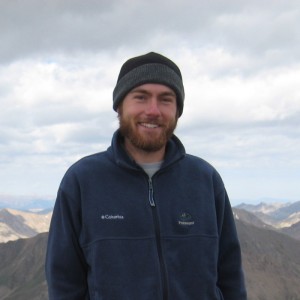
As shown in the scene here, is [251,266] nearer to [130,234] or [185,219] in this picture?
[185,219]

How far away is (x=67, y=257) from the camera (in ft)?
12.2

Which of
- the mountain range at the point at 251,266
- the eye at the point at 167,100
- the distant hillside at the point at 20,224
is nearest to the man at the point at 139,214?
the eye at the point at 167,100

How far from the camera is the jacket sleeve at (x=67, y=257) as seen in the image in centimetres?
373

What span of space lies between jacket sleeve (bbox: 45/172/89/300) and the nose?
2.55ft

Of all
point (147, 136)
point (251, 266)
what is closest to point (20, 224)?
point (251, 266)

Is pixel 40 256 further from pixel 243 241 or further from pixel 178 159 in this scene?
pixel 178 159

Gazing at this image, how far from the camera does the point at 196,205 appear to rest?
3906 millimetres

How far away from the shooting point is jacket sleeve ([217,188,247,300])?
163 inches

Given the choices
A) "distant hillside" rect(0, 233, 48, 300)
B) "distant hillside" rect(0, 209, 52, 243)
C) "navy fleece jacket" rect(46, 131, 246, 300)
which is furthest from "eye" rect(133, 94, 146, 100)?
"distant hillside" rect(0, 209, 52, 243)

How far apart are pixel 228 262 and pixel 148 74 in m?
1.65

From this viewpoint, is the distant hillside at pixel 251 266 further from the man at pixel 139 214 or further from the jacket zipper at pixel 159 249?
the jacket zipper at pixel 159 249

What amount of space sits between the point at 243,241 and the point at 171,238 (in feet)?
229

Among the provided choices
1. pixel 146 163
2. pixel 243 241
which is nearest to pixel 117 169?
pixel 146 163

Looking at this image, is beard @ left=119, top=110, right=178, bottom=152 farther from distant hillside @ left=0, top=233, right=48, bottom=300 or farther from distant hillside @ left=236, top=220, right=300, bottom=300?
distant hillside @ left=0, top=233, right=48, bottom=300
